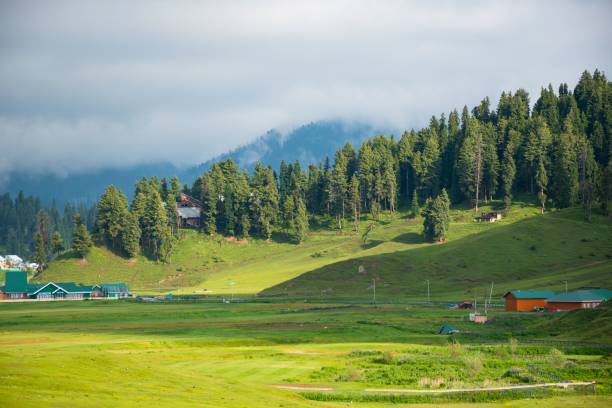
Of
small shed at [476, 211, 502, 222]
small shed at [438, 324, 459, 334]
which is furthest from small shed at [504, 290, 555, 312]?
small shed at [476, 211, 502, 222]

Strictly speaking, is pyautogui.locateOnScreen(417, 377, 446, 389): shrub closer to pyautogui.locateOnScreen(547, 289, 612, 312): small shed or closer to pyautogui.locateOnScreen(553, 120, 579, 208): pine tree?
pyautogui.locateOnScreen(547, 289, 612, 312): small shed

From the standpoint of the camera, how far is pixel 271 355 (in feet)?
236

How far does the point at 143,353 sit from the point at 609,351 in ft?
144

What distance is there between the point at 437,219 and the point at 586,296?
6872 centimetres

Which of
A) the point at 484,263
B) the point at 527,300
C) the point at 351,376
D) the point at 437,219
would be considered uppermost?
the point at 437,219

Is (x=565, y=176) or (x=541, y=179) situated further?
(x=541, y=179)

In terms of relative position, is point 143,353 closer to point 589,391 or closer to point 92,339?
point 92,339

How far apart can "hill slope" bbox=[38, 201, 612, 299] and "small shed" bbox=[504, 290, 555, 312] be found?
1286 centimetres

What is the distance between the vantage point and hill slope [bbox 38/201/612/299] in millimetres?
148125

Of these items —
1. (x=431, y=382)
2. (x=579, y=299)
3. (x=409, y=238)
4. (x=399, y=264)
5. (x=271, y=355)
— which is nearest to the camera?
(x=431, y=382)

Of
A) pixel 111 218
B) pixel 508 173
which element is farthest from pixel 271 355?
pixel 508 173

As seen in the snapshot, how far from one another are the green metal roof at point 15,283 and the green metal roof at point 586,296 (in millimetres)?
112689

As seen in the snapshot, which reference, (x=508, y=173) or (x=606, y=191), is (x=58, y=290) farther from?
(x=606, y=191)

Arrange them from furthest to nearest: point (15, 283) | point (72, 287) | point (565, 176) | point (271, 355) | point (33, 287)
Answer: point (565, 176)
point (15, 283)
point (33, 287)
point (72, 287)
point (271, 355)
